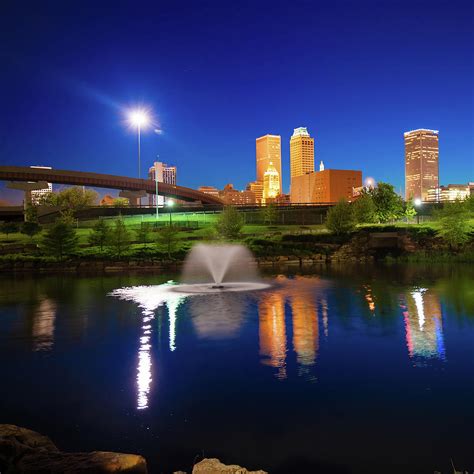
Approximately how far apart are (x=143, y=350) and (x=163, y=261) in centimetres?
3484

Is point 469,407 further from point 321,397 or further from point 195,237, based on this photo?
point 195,237

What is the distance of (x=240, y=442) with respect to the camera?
376 inches

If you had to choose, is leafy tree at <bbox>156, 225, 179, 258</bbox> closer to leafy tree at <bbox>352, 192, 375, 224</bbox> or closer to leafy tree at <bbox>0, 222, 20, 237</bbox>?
leafy tree at <bbox>0, 222, 20, 237</bbox>

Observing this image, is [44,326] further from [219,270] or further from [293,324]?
[219,270]

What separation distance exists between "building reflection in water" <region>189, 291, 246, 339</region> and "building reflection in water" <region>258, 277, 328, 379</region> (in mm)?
1138

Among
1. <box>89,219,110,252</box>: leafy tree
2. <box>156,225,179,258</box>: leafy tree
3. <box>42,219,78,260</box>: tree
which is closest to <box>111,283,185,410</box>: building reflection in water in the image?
<box>156,225,179,258</box>: leafy tree

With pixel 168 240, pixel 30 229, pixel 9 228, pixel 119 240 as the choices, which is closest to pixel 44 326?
pixel 168 240

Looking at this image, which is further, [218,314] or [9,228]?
[9,228]

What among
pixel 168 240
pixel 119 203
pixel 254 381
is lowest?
pixel 254 381

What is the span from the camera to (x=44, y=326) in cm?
2103

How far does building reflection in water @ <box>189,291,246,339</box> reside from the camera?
19359mm

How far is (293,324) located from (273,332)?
1.71 m

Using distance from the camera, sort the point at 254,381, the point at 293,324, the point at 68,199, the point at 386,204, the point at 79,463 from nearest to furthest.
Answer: the point at 79,463 < the point at 254,381 < the point at 293,324 < the point at 386,204 < the point at 68,199

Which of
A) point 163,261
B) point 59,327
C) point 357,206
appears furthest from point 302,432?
point 357,206
